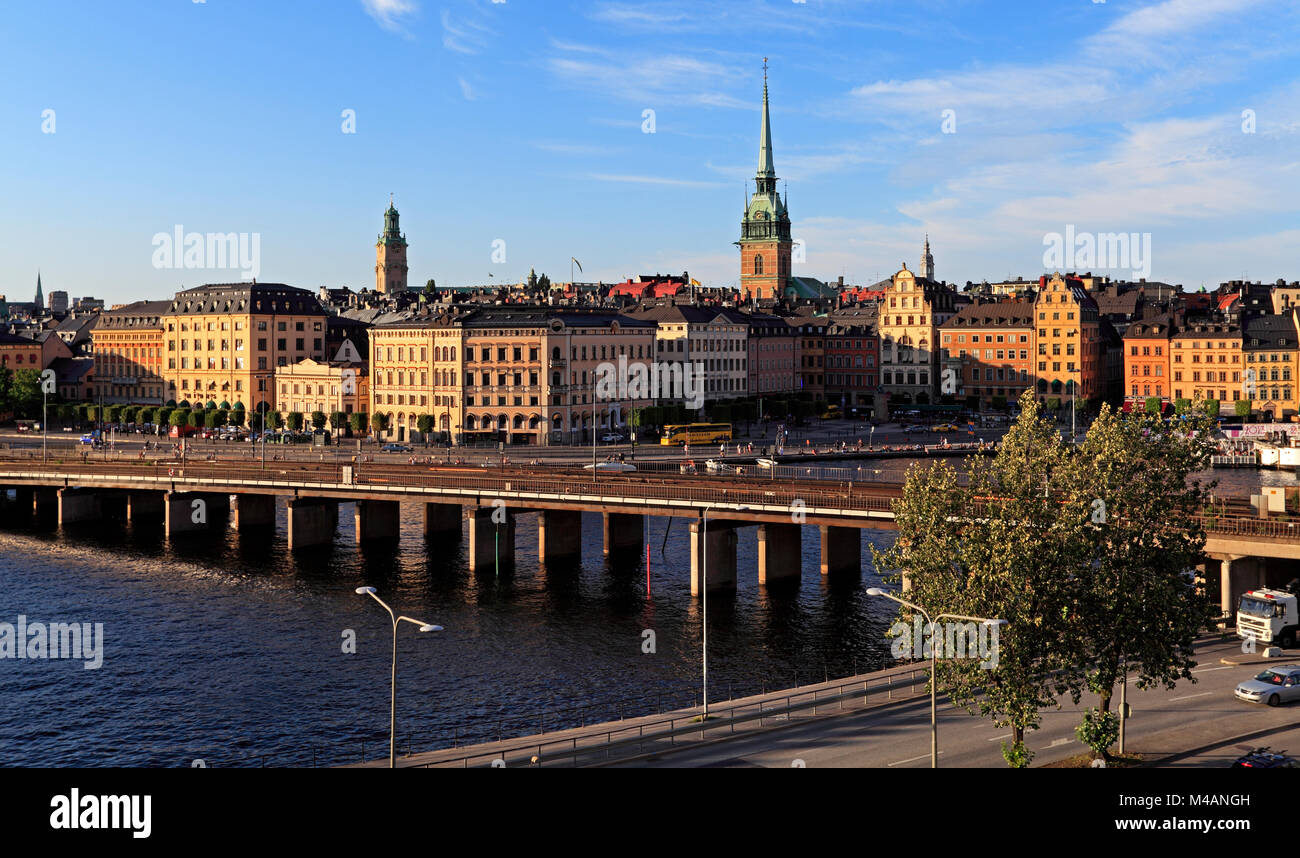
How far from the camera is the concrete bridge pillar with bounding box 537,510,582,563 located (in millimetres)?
91438

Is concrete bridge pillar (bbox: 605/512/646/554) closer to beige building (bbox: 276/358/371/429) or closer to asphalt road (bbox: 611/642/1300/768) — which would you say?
asphalt road (bbox: 611/642/1300/768)

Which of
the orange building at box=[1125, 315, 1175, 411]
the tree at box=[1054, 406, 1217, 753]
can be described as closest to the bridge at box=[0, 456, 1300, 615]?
the tree at box=[1054, 406, 1217, 753]

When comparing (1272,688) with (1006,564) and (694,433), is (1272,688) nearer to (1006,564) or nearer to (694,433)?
(1006,564)

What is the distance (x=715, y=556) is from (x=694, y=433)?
76.3 metres

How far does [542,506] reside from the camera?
89.4m

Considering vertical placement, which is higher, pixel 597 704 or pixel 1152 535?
pixel 1152 535

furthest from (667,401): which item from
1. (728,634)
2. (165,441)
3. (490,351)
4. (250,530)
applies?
(728,634)

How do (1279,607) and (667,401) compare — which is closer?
(1279,607)

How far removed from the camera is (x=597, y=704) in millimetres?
56031

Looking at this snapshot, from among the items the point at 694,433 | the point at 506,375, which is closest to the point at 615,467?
the point at 506,375

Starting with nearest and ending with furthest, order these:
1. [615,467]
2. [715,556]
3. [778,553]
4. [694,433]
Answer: [715,556]
[778,553]
[615,467]
[694,433]

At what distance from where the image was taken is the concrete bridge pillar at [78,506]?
110 meters
